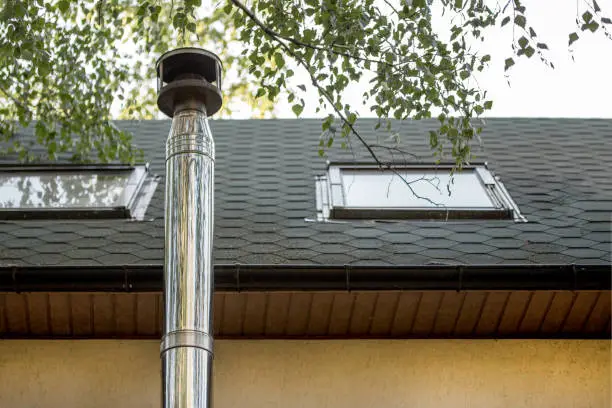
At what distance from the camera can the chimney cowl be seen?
5207 mm

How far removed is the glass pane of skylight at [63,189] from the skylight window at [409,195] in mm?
1715

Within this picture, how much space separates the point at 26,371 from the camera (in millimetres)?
6578

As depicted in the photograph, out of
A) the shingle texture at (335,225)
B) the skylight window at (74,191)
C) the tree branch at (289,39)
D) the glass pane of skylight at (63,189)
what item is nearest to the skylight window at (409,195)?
the shingle texture at (335,225)

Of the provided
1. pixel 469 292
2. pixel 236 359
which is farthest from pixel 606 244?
pixel 236 359

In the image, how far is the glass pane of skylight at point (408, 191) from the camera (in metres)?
8.16

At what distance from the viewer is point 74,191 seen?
855 cm

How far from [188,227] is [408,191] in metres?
3.86

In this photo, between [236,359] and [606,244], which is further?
[606,244]

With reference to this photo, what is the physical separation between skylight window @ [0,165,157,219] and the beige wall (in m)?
1.54

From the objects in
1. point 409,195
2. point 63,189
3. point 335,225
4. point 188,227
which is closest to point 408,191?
point 409,195

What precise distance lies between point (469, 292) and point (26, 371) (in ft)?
9.35

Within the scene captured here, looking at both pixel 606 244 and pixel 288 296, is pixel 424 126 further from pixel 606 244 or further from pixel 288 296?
pixel 288 296

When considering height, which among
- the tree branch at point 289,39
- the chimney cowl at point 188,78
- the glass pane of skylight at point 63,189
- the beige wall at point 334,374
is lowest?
the beige wall at point 334,374

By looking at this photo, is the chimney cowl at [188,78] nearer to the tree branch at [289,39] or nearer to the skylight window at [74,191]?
the tree branch at [289,39]
